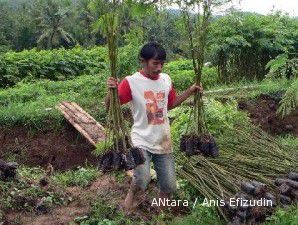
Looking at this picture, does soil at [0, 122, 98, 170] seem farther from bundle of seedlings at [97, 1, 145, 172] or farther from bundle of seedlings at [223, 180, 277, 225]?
bundle of seedlings at [223, 180, 277, 225]

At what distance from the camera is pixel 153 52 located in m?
4.35

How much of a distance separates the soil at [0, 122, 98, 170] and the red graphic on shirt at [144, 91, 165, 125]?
3.35m

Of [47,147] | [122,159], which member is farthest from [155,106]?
[47,147]

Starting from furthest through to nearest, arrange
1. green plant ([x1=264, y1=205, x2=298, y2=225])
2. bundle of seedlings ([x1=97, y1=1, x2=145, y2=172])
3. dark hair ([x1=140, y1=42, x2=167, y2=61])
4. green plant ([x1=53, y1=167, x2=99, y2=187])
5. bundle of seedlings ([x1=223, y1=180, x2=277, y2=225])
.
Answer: green plant ([x1=53, y1=167, x2=99, y2=187]), dark hair ([x1=140, y1=42, x2=167, y2=61]), bundle of seedlings ([x1=97, y1=1, x2=145, y2=172]), bundle of seedlings ([x1=223, y1=180, x2=277, y2=225]), green plant ([x1=264, y1=205, x2=298, y2=225])

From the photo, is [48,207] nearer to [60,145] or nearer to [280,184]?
[280,184]

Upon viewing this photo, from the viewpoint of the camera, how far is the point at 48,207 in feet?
16.5

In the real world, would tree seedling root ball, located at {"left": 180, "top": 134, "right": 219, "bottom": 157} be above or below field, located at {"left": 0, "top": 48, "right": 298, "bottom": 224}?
above

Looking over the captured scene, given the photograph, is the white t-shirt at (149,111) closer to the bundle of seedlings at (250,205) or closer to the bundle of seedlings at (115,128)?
the bundle of seedlings at (115,128)

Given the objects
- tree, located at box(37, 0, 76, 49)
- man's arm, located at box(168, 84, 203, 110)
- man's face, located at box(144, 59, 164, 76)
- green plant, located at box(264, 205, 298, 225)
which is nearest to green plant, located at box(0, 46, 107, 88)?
man's arm, located at box(168, 84, 203, 110)

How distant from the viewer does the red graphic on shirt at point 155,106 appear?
4.50m

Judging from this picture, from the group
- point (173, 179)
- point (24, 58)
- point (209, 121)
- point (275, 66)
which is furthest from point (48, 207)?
point (24, 58)

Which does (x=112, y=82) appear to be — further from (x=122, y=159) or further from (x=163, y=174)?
(x=163, y=174)

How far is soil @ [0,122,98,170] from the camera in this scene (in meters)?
7.88

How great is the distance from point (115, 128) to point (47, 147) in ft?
13.6
